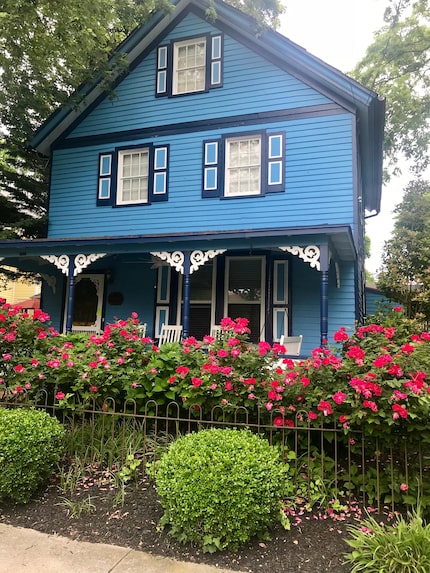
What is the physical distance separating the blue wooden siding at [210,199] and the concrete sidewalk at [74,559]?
25.3 feet

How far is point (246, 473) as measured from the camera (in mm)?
3064

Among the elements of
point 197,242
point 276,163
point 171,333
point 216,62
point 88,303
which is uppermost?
point 216,62

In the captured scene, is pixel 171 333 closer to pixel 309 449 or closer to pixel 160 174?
pixel 160 174

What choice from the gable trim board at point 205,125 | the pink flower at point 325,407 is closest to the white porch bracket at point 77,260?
the gable trim board at point 205,125

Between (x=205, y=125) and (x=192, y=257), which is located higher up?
(x=205, y=125)

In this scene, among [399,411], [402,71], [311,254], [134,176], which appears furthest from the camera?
[402,71]

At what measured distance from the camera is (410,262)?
14.1 metres

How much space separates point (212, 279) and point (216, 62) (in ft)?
17.7

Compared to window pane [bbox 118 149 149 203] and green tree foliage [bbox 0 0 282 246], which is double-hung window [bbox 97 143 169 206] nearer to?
window pane [bbox 118 149 149 203]

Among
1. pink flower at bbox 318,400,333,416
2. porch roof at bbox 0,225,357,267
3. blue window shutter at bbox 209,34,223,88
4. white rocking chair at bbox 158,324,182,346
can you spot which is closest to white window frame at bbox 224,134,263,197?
blue window shutter at bbox 209,34,223,88

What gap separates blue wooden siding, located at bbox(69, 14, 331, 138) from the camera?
1009 cm

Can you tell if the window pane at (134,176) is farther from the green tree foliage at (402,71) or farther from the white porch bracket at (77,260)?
the green tree foliage at (402,71)

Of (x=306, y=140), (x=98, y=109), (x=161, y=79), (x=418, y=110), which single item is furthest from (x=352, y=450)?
(x=418, y=110)

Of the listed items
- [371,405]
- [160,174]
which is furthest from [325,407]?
[160,174]
